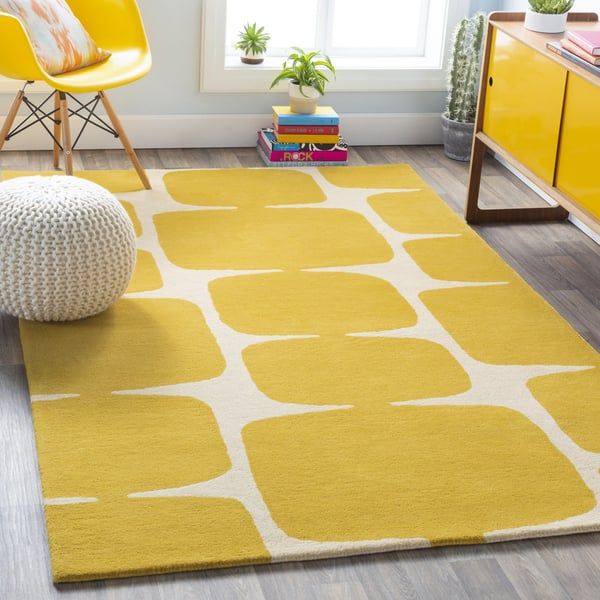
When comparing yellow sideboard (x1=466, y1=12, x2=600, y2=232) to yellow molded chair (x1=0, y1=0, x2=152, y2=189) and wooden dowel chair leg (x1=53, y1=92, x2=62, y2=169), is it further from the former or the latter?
wooden dowel chair leg (x1=53, y1=92, x2=62, y2=169)

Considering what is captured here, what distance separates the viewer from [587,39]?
10.5ft

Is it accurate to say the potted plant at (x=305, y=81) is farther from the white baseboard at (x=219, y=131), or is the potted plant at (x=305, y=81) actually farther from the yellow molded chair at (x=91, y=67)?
the yellow molded chair at (x=91, y=67)

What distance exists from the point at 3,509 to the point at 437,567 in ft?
2.94

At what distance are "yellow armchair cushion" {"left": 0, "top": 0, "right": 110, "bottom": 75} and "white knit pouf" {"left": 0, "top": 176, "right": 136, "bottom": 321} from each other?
89 cm

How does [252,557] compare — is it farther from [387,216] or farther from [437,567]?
[387,216]

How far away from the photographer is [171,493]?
7.63 ft

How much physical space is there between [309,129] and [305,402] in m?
1.95

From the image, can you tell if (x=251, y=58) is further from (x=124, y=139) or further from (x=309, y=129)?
(x=124, y=139)

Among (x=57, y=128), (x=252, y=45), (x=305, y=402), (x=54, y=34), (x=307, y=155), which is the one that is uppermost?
(x=54, y=34)

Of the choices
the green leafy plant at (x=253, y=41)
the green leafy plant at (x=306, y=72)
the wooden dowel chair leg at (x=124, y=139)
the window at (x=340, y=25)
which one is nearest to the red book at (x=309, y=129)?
A: the green leafy plant at (x=306, y=72)

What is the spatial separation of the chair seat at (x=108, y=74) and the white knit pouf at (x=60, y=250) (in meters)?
0.76

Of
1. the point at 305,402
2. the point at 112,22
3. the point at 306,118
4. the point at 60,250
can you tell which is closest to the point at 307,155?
the point at 306,118

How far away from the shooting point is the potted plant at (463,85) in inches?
175

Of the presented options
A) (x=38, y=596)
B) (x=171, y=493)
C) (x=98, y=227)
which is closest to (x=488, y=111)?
(x=98, y=227)
